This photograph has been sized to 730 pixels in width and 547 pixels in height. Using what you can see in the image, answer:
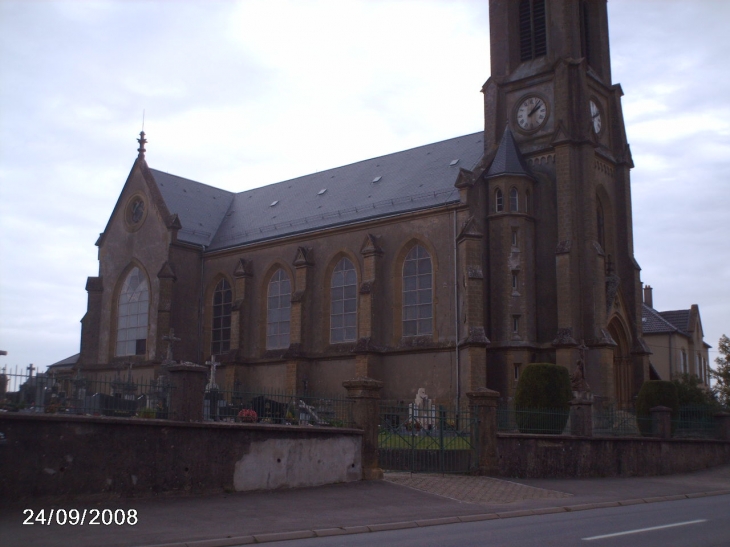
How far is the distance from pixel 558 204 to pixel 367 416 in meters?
20.0

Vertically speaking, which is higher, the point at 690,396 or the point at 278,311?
the point at 278,311

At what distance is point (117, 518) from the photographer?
538 inches

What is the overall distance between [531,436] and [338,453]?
265 inches

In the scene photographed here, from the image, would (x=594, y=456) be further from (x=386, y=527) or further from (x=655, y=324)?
(x=655, y=324)

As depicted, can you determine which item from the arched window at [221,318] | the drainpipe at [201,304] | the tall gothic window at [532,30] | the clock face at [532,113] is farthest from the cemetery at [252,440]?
the drainpipe at [201,304]

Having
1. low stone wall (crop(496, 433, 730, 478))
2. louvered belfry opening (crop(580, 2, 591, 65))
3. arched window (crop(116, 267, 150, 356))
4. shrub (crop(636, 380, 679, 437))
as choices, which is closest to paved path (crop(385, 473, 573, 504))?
low stone wall (crop(496, 433, 730, 478))

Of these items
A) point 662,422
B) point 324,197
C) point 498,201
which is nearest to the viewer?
point 662,422

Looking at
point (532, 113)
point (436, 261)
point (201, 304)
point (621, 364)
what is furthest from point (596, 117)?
point (201, 304)

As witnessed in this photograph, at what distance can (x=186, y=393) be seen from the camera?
1658 cm

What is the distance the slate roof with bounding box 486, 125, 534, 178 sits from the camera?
3753cm

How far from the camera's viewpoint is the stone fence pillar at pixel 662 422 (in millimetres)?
28891

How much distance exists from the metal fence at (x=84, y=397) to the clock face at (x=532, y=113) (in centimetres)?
2652

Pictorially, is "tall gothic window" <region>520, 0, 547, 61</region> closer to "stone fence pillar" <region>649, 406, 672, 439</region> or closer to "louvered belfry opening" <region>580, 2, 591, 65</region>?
"louvered belfry opening" <region>580, 2, 591, 65</region>

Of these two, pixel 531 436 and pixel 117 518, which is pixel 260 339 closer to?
pixel 531 436
